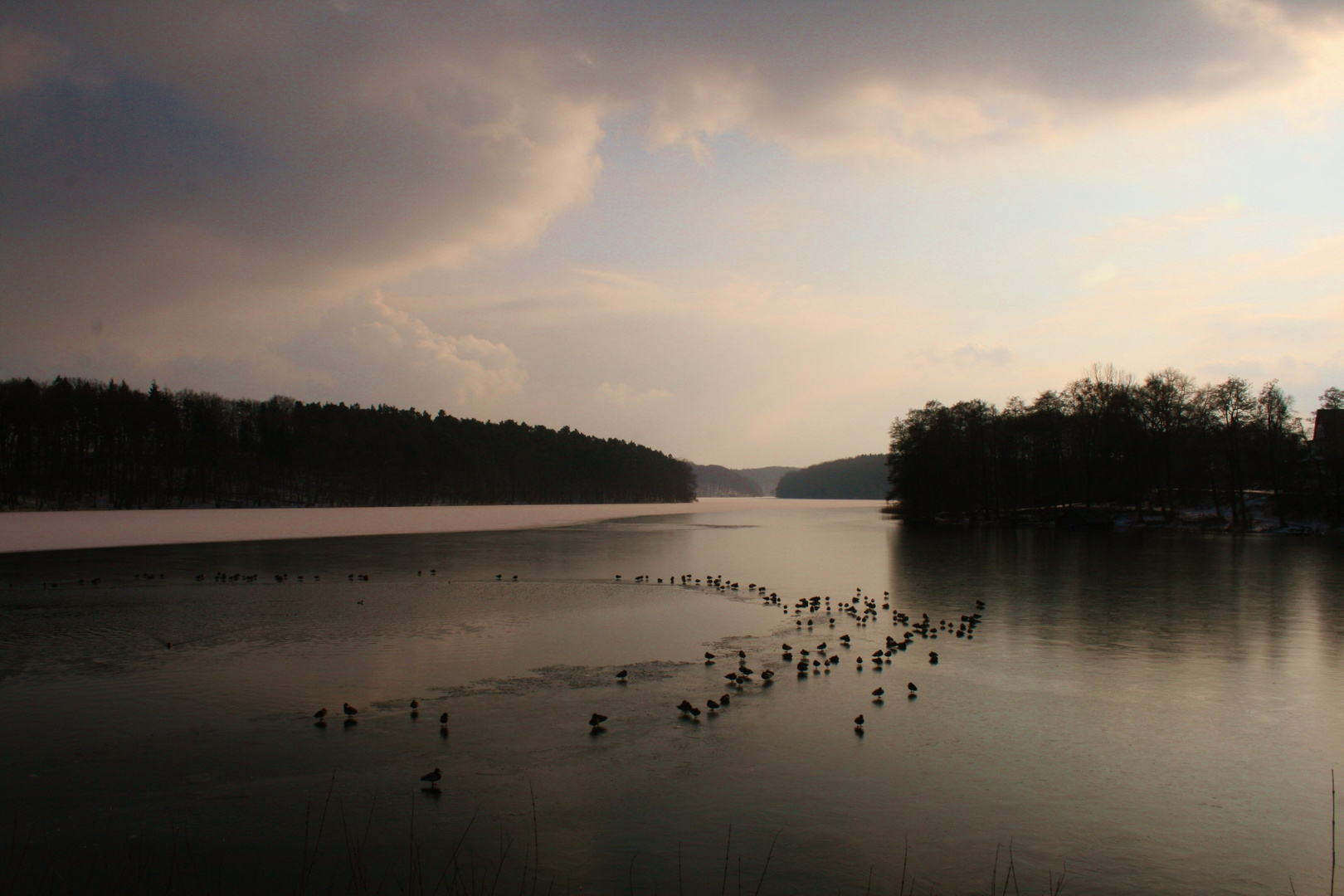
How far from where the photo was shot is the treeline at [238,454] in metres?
96.3

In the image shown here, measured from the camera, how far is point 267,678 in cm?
1423

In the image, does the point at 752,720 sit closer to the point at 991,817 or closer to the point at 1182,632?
the point at 991,817

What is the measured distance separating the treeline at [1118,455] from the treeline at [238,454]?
93.3 m

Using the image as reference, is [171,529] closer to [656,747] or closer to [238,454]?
[656,747]

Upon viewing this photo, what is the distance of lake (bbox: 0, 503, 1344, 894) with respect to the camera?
7.23m

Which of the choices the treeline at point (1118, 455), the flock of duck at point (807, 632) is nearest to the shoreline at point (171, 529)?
the flock of duck at point (807, 632)

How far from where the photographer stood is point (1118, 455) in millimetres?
82125

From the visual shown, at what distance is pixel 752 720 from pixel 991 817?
4282 mm

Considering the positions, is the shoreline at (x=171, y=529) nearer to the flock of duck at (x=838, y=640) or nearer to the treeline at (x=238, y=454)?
the treeline at (x=238, y=454)

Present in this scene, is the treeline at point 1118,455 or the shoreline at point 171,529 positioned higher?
the treeline at point 1118,455

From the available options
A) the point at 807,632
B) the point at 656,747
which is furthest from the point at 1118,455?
the point at 656,747

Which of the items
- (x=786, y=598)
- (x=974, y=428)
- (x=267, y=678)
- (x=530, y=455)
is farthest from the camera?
(x=530, y=455)

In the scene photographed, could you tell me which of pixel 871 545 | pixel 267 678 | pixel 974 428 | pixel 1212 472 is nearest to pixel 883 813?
pixel 267 678

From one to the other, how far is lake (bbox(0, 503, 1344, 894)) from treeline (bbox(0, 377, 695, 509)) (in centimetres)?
9311
